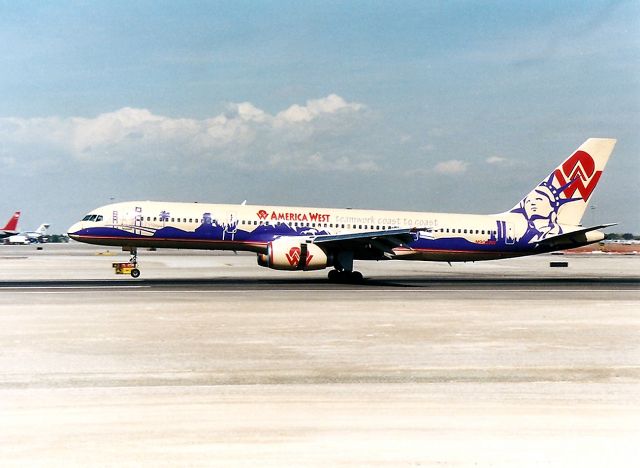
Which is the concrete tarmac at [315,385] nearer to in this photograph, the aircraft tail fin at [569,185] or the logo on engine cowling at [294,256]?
the logo on engine cowling at [294,256]

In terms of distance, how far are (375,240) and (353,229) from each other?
3.27 metres

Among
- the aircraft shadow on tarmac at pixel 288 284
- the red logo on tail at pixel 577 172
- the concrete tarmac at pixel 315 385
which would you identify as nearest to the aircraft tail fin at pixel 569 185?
the red logo on tail at pixel 577 172

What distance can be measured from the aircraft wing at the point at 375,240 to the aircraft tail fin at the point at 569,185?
10.4 metres

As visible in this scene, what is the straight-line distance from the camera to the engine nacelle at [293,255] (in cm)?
3456

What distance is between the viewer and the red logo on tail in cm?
4319

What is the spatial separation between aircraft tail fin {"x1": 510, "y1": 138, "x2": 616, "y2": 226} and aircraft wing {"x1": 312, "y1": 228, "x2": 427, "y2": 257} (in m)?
10.4

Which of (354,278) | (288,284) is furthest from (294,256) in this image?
(354,278)

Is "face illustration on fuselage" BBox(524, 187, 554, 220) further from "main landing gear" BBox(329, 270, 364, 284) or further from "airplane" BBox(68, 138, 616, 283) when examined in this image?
"main landing gear" BBox(329, 270, 364, 284)

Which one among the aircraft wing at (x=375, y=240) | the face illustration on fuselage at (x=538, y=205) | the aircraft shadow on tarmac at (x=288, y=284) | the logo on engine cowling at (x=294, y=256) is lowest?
the aircraft shadow on tarmac at (x=288, y=284)

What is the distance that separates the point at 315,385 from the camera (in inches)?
457

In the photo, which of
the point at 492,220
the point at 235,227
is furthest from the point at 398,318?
the point at 492,220

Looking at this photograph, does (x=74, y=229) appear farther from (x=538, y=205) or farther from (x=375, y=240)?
(x=538, y=205)

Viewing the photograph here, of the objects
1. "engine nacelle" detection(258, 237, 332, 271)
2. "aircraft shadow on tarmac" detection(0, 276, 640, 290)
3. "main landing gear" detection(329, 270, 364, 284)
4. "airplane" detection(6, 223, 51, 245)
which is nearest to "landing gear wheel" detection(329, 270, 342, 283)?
"main landing gear" detection(329, 270, 364, 284)

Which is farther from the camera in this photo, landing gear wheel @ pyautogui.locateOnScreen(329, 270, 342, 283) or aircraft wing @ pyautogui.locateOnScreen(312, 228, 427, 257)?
landing gear wheel @ pyautogui.locateOnScreen(329, 270, 342, 283)
